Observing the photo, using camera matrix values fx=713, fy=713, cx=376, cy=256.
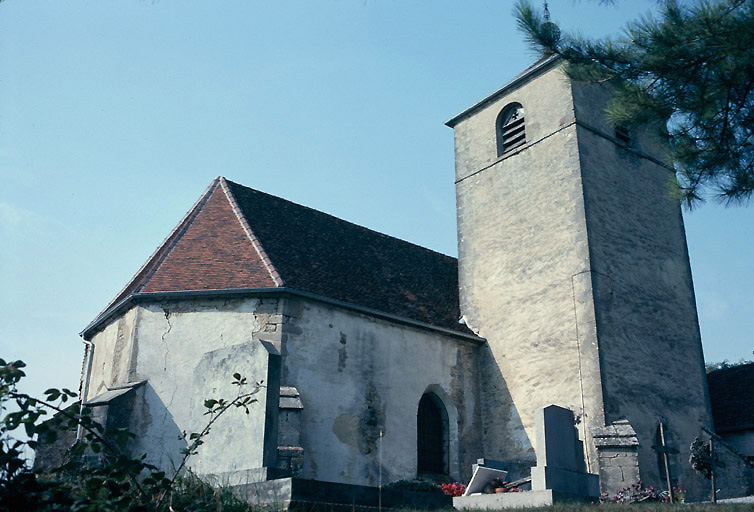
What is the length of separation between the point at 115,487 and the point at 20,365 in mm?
992

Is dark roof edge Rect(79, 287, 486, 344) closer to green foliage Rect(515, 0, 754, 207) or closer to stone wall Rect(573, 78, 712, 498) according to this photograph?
stone wall Rect(573, 78, 712, 498)

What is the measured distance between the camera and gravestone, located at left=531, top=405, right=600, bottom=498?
10.3 meters

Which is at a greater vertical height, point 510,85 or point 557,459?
point 510,85

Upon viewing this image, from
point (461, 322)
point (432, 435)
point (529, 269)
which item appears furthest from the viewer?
point (461, 322)

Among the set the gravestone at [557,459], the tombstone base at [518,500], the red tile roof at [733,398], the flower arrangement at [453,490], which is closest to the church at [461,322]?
the red tile roof at [733,398]

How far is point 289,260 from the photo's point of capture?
1458 cm

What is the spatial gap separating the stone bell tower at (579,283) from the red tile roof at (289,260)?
1489 millimetres

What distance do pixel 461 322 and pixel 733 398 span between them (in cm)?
673

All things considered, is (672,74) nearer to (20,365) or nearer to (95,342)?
(20,365)

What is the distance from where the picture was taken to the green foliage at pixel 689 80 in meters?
6.99

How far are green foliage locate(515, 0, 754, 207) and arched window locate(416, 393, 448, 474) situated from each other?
848cm

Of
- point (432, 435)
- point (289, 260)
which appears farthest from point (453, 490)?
point (289, 260)

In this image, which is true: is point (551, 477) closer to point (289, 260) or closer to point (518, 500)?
point (518, 500)

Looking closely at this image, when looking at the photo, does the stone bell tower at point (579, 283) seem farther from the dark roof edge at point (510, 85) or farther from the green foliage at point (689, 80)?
the green foliage at point (689, 80)
